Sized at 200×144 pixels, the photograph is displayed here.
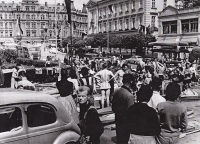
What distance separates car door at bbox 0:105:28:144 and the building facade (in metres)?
32.0

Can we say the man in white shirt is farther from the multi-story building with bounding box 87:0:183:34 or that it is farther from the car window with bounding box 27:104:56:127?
the multi-story building with bounding box 87:0:183:34

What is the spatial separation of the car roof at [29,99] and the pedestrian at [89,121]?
0.32 meters

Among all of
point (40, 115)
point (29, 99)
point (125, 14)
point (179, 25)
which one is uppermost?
point (125, 14)

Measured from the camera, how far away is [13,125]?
3.94 m

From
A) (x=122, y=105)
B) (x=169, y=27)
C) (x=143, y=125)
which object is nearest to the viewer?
(x=143, y=125)

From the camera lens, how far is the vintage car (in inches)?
152

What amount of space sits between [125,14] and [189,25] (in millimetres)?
18141

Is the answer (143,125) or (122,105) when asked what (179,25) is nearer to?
(122,105)

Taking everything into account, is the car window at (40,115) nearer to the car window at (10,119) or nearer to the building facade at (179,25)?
the car window at (10,119)

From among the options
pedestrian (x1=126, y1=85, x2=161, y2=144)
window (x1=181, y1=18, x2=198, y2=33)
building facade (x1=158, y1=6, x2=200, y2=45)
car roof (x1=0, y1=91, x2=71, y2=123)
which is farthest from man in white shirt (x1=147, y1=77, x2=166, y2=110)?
window (x1=181, y1=18, x2=198, y2=33)

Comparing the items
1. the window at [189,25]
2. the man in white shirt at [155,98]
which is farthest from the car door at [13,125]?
the window at [189,25]

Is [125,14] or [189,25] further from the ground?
[125,14]

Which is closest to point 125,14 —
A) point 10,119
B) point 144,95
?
point 144,95

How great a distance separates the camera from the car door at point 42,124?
13.4ft
